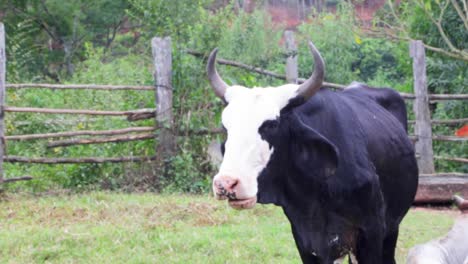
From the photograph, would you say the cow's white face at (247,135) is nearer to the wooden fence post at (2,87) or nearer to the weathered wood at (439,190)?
the wooden fence post at (2,87)

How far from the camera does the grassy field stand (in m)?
6.70

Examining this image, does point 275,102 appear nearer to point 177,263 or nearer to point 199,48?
point 177,263

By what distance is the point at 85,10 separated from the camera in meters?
17.6

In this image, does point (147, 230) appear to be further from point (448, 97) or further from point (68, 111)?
point (448, 97)

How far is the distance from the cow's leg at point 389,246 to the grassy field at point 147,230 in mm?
1017

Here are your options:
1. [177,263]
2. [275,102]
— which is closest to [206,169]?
[177,263]

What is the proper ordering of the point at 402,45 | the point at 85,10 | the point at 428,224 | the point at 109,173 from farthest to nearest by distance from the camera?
the point at 85,10
the point at 402,45
the point at 109,173
the point at 428,224

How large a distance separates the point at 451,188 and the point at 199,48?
11.4 ft

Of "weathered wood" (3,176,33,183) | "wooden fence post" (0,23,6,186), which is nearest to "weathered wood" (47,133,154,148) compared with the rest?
"weathered wood" (3,176,33,183)

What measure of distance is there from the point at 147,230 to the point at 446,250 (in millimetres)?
3199

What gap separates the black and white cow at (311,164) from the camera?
165 inches

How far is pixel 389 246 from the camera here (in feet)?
18.9

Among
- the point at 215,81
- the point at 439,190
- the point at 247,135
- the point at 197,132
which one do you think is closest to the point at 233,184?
the point at 247,135

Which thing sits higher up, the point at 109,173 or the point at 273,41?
the point at 273,41
